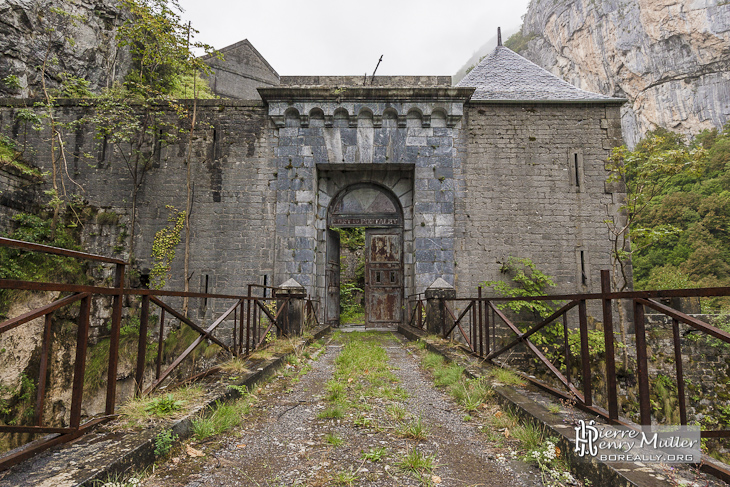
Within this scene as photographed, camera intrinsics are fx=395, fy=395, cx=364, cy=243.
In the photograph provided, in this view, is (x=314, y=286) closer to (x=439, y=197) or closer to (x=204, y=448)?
(x=439, y=197)

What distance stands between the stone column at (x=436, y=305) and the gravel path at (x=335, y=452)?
12.9ft

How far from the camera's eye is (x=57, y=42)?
40.4ft

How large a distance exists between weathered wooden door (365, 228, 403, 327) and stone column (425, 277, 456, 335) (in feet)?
8.54

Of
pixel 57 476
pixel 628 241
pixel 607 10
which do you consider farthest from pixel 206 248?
pixel 607 10

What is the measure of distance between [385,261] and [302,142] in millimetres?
3779

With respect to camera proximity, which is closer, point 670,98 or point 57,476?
point 57,476

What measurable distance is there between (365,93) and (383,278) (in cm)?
477

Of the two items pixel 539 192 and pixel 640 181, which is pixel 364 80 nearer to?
pixel 539 192

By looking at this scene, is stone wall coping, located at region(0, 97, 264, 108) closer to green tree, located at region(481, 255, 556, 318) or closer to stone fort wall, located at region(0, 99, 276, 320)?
stone fort wall, located at region(0, 99, 276, 320)

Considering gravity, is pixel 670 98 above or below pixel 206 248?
above

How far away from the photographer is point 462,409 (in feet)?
11.7

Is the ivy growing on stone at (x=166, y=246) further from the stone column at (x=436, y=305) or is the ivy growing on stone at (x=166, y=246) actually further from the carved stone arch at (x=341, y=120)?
the stone column at (x=436, y=305)

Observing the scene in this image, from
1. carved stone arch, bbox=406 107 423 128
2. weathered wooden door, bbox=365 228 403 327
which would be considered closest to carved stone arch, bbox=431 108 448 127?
carved stone arch, bbox=406 107 423 128

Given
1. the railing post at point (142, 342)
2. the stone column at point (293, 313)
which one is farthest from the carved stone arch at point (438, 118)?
Result: the railing post at point (142, 342)
